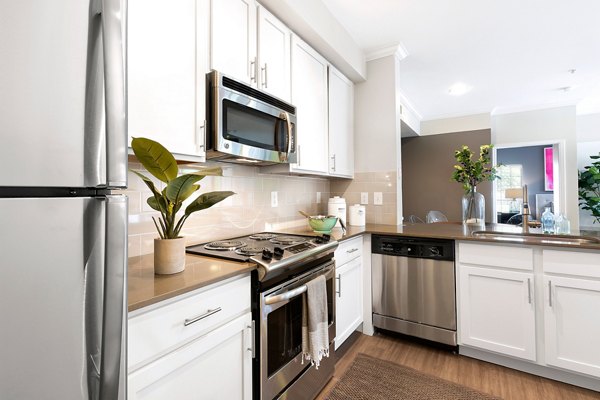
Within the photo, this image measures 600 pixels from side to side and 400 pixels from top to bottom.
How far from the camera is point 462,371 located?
1996mm

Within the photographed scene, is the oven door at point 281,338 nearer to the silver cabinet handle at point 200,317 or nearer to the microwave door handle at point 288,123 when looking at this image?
the silver cabinet handle at point 200,317

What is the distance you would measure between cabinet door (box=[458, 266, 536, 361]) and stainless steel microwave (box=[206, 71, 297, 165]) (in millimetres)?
1619

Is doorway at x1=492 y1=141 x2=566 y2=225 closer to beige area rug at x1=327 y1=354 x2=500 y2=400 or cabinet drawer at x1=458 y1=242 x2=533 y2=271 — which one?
cabinet drawer at x1=458 y1=242 x2=533 y2=271

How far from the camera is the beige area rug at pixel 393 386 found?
5.66 ft

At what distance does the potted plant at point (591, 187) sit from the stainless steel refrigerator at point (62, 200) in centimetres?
663

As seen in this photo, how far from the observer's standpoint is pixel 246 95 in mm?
1604

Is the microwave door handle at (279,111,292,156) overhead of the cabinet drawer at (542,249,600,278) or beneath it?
overhead

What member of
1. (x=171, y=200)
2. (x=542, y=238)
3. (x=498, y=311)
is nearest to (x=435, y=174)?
(x=542, y=238)

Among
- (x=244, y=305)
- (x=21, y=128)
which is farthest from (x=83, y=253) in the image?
(x=244, y=305)

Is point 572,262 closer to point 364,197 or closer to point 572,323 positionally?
point 572,323

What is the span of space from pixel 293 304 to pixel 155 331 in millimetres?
745

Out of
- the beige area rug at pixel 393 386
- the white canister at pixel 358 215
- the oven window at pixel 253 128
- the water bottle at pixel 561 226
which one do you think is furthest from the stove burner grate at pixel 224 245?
the water bottle at pixel 561 226

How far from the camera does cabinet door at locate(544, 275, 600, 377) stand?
1718 millimetres

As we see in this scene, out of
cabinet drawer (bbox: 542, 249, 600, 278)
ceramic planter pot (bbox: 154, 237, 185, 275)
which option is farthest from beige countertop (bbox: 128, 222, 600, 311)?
cabinet drawer (bbox: 542, 249, 600, 278)
